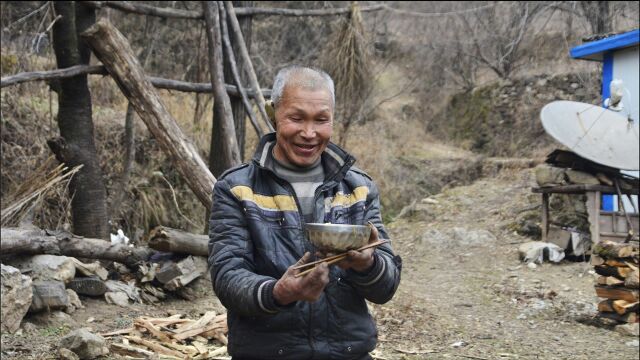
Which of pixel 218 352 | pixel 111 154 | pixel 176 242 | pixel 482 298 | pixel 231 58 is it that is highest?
pixel 231 58

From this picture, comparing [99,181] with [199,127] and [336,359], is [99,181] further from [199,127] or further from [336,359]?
[336,359]

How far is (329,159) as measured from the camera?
2344mm

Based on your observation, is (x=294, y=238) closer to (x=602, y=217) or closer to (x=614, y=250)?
(x=614, y=250)

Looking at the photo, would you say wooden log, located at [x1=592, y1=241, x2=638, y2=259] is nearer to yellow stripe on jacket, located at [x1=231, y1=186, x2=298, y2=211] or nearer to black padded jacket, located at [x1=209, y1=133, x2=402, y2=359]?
black padded jacket, located at [x1=209, y1=133, x2=402, y2=359]

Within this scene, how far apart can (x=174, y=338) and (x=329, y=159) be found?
320 cm

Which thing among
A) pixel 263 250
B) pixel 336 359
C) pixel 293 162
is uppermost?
pixel 293 162

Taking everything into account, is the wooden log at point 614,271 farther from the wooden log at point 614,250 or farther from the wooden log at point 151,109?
the wooden log at point 151,109

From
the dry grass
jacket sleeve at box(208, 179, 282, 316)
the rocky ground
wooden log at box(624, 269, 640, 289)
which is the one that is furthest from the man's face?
the dry grass

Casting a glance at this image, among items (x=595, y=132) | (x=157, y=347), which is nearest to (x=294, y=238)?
(x=157, y=347)

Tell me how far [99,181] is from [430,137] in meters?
13.8

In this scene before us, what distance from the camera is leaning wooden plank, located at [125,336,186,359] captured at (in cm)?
482

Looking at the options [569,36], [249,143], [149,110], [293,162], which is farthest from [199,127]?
[569,36]

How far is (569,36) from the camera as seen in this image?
20281 millimetres

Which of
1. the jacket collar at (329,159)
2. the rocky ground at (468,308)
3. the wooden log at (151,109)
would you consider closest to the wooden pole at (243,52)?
the wooden log at (151,109)
